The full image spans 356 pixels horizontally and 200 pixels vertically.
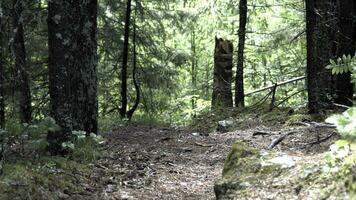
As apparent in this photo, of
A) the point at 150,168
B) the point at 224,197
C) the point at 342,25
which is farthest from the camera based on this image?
the point at 342,25

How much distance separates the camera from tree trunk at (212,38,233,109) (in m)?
13.9

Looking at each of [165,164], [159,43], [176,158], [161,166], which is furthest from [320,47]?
[159,43]

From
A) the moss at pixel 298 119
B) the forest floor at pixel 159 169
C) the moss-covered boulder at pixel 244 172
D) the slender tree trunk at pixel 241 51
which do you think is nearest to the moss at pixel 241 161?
the moss-covered boulder at pixel 244 172

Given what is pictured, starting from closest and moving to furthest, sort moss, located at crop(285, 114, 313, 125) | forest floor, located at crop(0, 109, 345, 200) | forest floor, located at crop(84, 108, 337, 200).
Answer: forest floor, located at crop(0, 109, 345, 200)
forest floor, located at crop(84, 108, 337, 200)
moss, located at crop(285, 114, 313, 125)

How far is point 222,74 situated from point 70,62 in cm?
814

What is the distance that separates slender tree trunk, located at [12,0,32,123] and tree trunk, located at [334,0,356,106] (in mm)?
5102

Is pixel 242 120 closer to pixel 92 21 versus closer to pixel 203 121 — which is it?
pixel 203 121

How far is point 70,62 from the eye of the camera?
252 inches

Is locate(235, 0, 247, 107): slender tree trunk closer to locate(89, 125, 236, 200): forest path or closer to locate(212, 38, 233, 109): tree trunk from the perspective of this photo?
locate(212, 38, 233, 109): tree trunk

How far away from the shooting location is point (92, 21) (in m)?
6.76

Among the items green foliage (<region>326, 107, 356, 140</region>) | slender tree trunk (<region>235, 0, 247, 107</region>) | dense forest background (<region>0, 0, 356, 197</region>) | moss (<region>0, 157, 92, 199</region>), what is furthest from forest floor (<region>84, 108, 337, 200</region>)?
slender tree trunk (<region>235, 0, 247, 107</region>)

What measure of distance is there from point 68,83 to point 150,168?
1.66m

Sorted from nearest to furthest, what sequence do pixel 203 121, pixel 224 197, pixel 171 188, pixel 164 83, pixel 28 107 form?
1. pixel 224 197
2. pixel 171 188
3. pixel 28 107
4. pixel 203 121
5. pixel 164 83

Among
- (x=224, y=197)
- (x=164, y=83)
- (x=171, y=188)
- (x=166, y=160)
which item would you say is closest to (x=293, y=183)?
(x=224, y=197)
